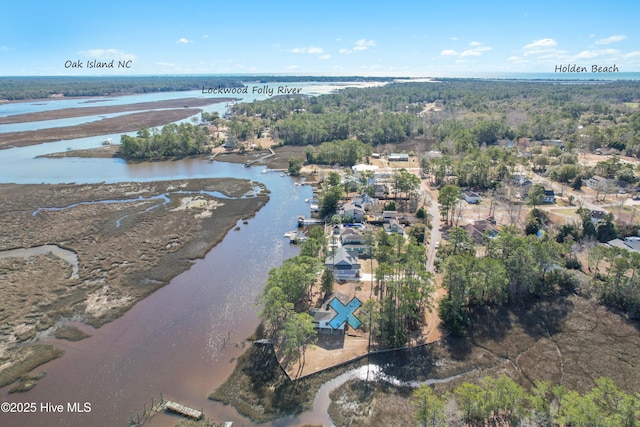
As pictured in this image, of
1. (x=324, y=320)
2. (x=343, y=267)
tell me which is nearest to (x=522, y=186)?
(x=343, y=267)

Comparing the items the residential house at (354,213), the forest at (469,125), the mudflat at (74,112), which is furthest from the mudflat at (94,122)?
the residential house at (354,213)

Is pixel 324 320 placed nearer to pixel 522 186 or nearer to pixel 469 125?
pixel 522 186

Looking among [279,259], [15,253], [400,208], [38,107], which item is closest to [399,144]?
[400,208]

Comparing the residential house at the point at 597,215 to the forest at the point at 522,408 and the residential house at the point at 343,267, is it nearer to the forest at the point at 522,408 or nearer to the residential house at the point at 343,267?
the forest at the point at 522,408

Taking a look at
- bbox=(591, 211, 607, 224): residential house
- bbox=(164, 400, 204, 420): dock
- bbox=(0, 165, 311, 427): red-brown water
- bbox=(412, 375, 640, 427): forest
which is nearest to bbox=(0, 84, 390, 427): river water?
bbox=(0, 165, 311, 427): red-brown water

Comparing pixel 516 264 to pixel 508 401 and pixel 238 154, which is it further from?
pixel 238 154

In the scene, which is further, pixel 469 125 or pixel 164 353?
pixel 469 125
